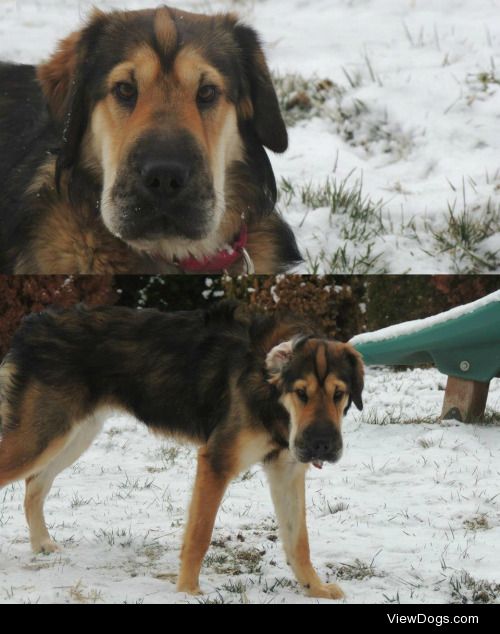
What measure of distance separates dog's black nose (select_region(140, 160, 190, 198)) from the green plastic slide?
3.11 metres

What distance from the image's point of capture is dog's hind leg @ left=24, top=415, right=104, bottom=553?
4.53 m

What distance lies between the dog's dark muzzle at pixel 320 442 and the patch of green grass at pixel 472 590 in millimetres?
804

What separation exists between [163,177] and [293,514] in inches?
65.4

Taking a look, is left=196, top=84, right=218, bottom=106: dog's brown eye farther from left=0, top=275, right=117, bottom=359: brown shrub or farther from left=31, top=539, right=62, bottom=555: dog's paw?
left=0, top=275, right=117, bottom=359: brown shrub

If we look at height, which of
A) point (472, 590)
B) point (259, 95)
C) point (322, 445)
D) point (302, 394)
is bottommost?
point (472, 590)

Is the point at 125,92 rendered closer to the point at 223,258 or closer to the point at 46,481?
the point at 223,258

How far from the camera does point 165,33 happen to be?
4.19 meters

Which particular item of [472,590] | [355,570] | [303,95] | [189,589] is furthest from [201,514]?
[303,95]

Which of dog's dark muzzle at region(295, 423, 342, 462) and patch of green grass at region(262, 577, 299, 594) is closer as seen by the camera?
dog's dark muzzle at region(295, 423, 342, 462)

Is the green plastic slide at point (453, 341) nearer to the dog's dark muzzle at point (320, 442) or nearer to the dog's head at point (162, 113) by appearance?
the dog's head at point (162, 113)

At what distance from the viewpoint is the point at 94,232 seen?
4.55m

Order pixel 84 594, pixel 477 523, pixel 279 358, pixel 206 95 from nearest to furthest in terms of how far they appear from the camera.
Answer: pixel 84 594 < pixel 279 358 < pixel 206 95 < pixel 477 523

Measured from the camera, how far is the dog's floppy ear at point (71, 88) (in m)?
4.43

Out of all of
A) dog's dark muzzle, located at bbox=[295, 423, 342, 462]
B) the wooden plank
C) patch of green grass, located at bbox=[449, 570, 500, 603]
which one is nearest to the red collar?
dog's dark muzzle, located at bbox=[295, 423, 342, 462]
